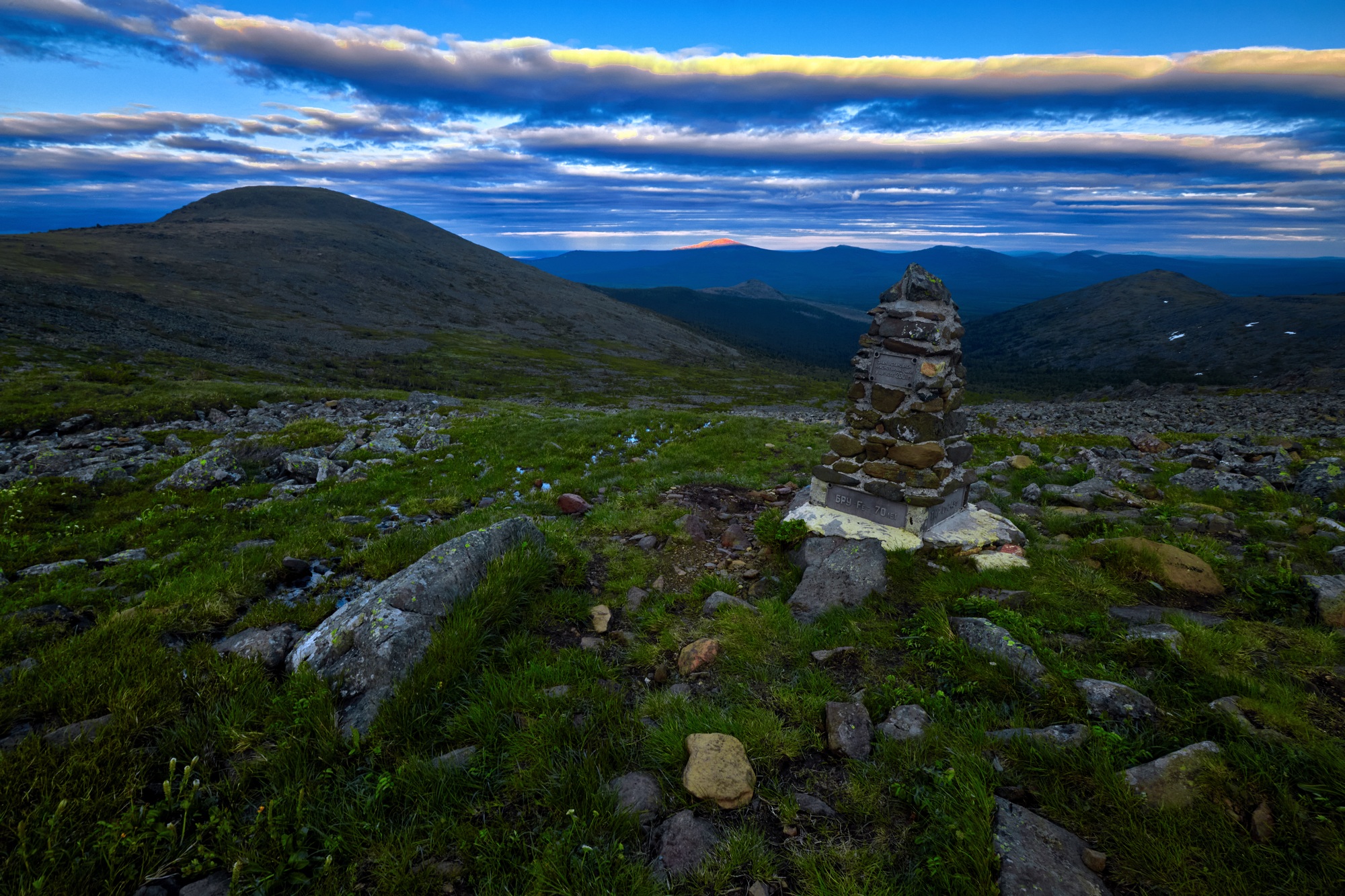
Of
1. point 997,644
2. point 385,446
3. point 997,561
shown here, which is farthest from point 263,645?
point 385,446

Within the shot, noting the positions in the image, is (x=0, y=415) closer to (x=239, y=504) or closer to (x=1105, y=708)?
(x=239, y=504)

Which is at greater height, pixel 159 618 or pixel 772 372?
pixel 159 618

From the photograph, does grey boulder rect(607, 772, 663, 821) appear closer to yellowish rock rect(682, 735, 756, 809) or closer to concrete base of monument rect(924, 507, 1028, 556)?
yellowish rock rect(682, 735, 756, 809)

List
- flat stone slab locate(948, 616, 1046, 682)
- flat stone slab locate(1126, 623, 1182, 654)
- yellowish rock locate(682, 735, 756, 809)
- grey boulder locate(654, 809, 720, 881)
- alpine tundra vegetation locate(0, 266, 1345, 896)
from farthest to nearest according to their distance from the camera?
flat stone slab locate(1126, 623, 1182, 654) → flat stone slab locate(948, 616, 1046, 682) → yellowish rock locate(682, 735, 756, 809) → grey boulder locate(654, 809, 720, 881) → alpine tundra vegetation locate(0, 266, 1345, 896)

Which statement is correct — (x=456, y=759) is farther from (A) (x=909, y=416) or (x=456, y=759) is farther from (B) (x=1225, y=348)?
(B) (x=1225, y=348)

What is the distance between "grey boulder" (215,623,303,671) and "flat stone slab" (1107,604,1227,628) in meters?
9.37

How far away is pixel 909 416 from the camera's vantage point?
30.2ft

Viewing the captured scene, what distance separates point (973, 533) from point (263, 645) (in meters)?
9.81

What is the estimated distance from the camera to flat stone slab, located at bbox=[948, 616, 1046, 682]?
5352 mm

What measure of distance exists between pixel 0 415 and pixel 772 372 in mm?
144476

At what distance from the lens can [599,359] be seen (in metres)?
130

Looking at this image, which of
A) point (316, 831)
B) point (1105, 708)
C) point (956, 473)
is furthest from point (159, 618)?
point (956, 473)

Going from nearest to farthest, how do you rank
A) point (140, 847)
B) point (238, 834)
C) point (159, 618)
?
point (140, 847), point (238, 834), point (159, 618)

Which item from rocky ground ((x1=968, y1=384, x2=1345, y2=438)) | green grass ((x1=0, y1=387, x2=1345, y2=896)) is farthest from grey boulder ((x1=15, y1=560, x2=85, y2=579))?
rocky ground ((x1=968, y1=384, x2=1345, y2=438))
